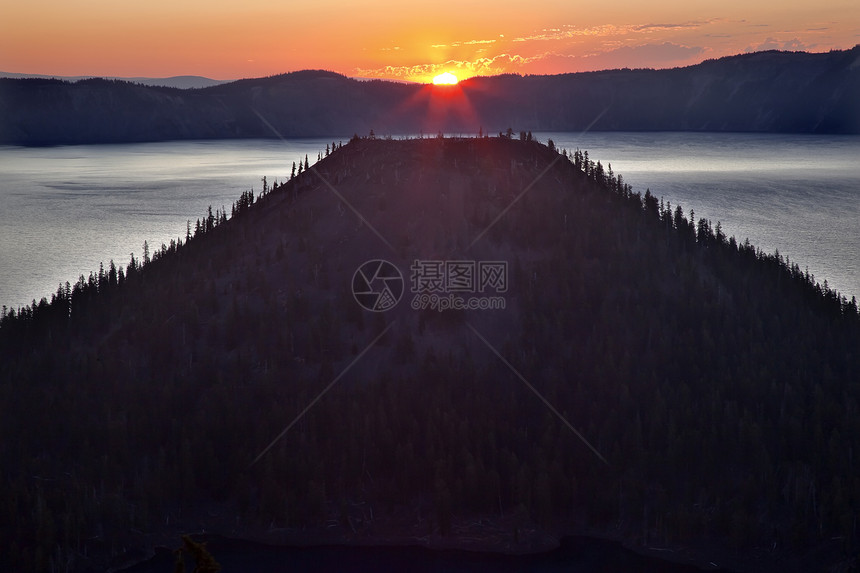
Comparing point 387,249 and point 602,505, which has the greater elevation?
point 387,249

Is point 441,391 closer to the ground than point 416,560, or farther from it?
farther from it

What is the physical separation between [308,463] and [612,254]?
3145cm

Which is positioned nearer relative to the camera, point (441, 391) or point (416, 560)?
point (416, 560)

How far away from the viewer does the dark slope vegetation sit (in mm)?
56562

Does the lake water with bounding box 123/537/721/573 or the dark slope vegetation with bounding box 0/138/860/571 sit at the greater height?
the dark slope vegetation with bounding box 0/138/860/571

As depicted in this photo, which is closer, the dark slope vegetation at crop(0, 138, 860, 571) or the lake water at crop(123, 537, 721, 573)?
the lake water at crop(123, 537, 721, 573)

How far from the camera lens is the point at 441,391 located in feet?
A: 209

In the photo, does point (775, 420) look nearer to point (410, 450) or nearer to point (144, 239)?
point (410, 450)

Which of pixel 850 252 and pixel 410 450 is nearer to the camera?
pixel 410 450

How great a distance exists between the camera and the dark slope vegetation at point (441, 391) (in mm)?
56562

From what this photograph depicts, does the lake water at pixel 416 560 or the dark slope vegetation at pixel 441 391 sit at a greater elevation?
the dark slope vegetation at pixel 441 391

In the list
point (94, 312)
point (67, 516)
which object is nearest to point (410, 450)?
point (67, 516)

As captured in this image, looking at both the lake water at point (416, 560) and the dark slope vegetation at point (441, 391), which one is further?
the dark slope vegetation at point (441, 391)

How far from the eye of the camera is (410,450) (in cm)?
5944
